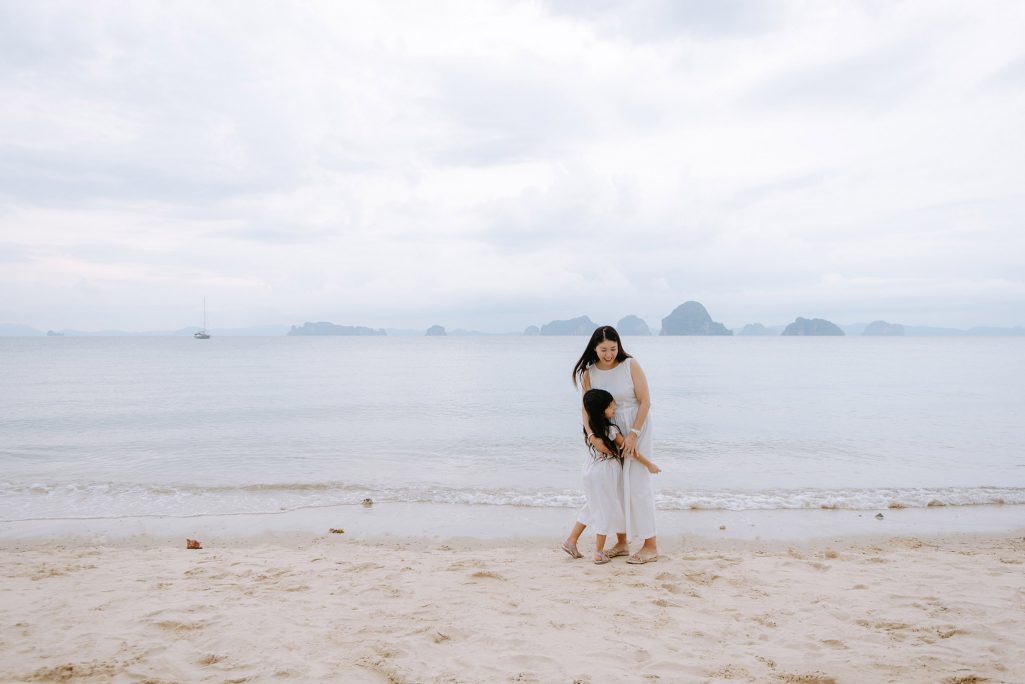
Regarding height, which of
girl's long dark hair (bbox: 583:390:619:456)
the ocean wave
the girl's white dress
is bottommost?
the ocean wave

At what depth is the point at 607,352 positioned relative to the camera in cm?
558

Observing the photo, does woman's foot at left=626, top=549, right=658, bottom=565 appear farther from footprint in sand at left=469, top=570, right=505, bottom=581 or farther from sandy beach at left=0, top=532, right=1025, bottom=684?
footprint in sand at left=469, top=570, right=505, bottom=581

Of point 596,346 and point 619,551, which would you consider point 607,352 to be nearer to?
point 596,346

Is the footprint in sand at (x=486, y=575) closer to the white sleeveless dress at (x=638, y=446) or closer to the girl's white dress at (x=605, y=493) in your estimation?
the girl's white dress at (x=605, y=493)

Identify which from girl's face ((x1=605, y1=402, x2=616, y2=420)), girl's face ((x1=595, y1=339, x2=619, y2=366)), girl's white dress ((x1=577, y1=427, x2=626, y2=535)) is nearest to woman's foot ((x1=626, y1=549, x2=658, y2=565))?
girl's white dress ((x1=577, y1=427, x2=626, y2=535))

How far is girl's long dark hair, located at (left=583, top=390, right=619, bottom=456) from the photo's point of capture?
5634 millimetres

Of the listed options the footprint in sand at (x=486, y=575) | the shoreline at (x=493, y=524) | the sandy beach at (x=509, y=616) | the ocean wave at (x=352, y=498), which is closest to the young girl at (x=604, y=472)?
the sandy beach at (x=509, y=616)

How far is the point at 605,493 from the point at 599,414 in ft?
2.74

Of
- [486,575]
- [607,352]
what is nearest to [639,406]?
[607,352]

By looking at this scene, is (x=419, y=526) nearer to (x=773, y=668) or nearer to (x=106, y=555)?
(x=106, y=555)

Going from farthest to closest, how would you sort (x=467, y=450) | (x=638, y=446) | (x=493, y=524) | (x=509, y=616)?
1. (x=467, y=450)
2. (x=493, y=524)
3. (x=638, y=446)
4. (x=509, y=616)

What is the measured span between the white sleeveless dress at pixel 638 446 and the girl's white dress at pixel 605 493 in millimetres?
72

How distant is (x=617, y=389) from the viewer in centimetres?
573

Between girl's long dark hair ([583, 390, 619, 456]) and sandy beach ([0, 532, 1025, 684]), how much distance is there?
1.24 m
